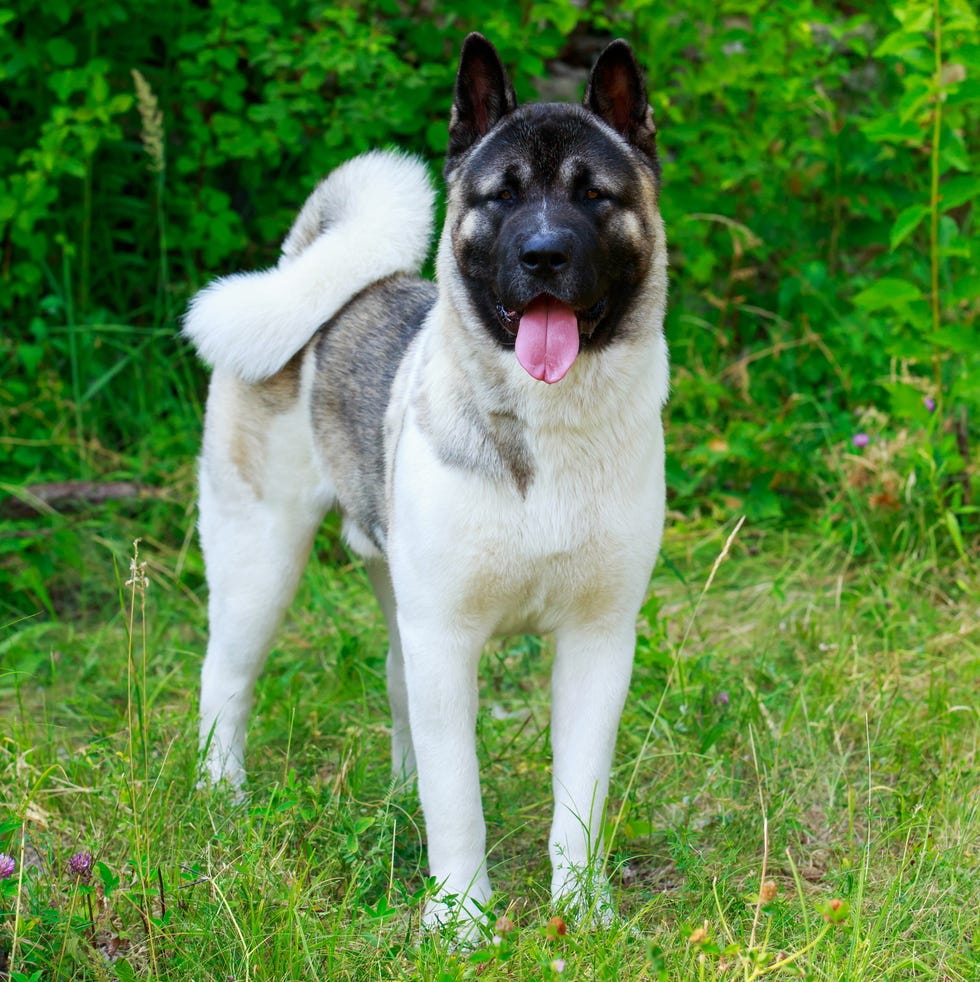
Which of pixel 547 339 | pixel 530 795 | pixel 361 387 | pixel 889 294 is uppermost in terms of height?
pixel 547 339

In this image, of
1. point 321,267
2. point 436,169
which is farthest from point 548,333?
point 436,169

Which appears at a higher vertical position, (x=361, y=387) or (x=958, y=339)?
(x=361, y=387)

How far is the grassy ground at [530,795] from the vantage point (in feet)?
7.80

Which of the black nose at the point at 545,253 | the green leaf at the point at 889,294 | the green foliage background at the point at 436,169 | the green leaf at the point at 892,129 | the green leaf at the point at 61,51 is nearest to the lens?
the black nose at the point at 545,253

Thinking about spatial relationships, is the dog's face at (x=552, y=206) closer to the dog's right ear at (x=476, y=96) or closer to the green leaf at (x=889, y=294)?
the dog's right ear at (x=476, y=96)

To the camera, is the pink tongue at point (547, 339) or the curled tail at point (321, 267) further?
the curled tail at point (321, 267)

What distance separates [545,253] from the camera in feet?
8.25

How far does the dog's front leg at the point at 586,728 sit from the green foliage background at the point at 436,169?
1.88m

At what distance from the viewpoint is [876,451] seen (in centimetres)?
455

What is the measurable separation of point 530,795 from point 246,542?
999 millimetres

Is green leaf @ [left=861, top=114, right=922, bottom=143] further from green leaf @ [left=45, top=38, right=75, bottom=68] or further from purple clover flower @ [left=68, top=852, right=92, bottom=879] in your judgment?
purple clover flower @ [left=68, top=852, right=92, bottom=879]

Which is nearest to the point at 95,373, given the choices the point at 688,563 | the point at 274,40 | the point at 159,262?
the point at 159,262

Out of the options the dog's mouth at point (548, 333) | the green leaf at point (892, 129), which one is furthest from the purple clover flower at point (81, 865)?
the green leaf at point (892, 129)

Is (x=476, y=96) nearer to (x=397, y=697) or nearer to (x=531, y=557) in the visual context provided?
(x=531, y=557)
